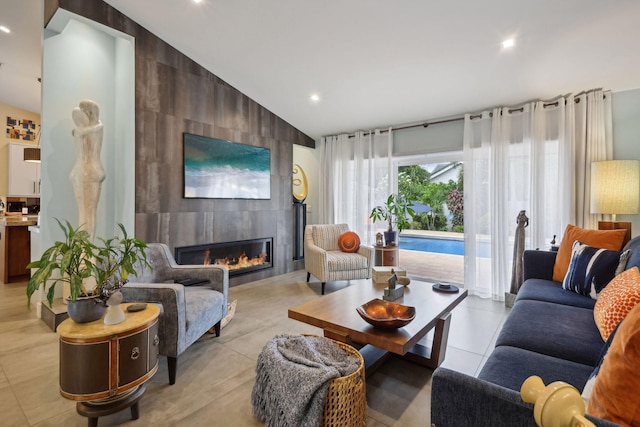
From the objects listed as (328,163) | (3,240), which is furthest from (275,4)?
(3,240)

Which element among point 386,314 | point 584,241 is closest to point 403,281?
point 386,314

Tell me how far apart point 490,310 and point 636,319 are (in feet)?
9.45

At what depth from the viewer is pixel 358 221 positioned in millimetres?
5020

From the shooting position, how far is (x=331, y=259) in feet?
13.2

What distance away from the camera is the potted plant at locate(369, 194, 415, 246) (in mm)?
4316

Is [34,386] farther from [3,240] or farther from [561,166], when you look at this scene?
[561,166]

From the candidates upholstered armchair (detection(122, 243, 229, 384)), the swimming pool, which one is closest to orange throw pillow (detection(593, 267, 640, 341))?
upholstered armchair (detection(122, 243, 229, 384))

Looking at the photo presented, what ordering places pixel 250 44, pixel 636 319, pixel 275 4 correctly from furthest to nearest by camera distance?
pixel 250 44
pixel 275 4
pixel 636 319

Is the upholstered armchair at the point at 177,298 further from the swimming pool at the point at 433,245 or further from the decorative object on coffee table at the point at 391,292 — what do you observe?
the swimming pool at the point at 433,245

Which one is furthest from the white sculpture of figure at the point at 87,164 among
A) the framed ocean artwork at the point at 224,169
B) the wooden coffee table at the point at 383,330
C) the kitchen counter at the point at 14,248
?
the wooden coffee table at the point at 383,330

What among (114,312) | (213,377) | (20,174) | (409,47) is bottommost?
(213,377)

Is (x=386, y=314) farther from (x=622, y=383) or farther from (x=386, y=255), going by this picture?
A: (x=386, y=255)

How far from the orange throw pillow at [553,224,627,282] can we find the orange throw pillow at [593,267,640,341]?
3.68 ft

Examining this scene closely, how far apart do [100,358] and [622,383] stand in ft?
6.37
